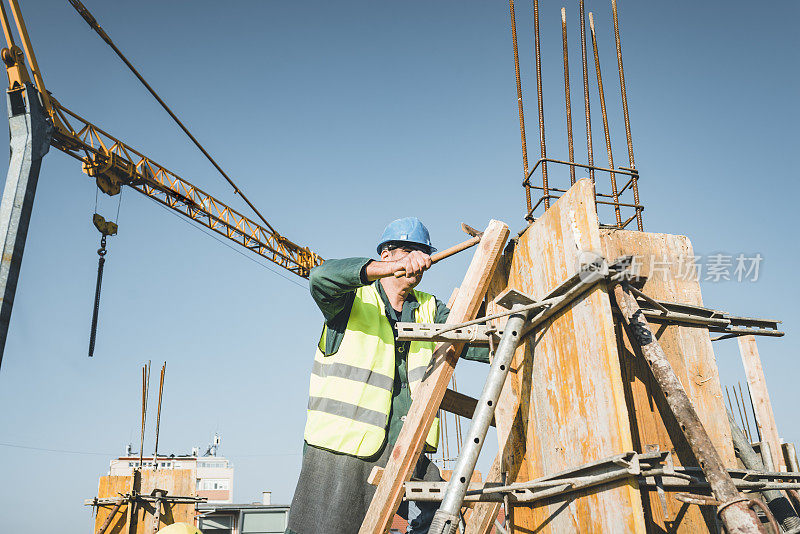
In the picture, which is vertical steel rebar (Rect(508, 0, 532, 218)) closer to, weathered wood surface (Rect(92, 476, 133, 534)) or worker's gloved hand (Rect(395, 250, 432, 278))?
worker's gloved hand (Rect(395, 250, 432, 278))

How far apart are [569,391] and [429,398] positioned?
0.70m

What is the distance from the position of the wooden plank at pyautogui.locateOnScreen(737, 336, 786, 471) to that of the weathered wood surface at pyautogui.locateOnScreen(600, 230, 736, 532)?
1.21 metres

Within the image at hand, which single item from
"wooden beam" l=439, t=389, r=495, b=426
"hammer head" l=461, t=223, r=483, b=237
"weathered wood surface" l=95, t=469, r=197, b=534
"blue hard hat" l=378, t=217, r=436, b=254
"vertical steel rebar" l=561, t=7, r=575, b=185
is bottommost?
"weathered wood surface" l=95, t=469, r=197, b=534

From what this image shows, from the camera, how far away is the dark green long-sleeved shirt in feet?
11.9

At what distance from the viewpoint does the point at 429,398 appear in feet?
10.3

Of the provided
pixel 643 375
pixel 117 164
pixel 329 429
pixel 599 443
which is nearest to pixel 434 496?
pixel 599 443

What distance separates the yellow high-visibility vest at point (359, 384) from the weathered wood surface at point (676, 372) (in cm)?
121

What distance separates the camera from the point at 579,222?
115 inches

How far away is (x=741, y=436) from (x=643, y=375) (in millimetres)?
844

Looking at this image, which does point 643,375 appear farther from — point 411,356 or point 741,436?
point 411,356

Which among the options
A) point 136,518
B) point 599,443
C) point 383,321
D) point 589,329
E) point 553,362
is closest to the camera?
point 599,443

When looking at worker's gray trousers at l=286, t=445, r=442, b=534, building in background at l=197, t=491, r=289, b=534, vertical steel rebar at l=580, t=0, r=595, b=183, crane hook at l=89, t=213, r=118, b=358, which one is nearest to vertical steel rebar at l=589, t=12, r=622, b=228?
vertical steel rebar at l=580, t=0, r=595, b=183

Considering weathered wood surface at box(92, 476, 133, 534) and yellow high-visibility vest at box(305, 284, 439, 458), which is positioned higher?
yellow high-visibility vest at box(305, 284, 439, 458)

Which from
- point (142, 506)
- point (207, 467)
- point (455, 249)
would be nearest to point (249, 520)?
point (142, 506)
